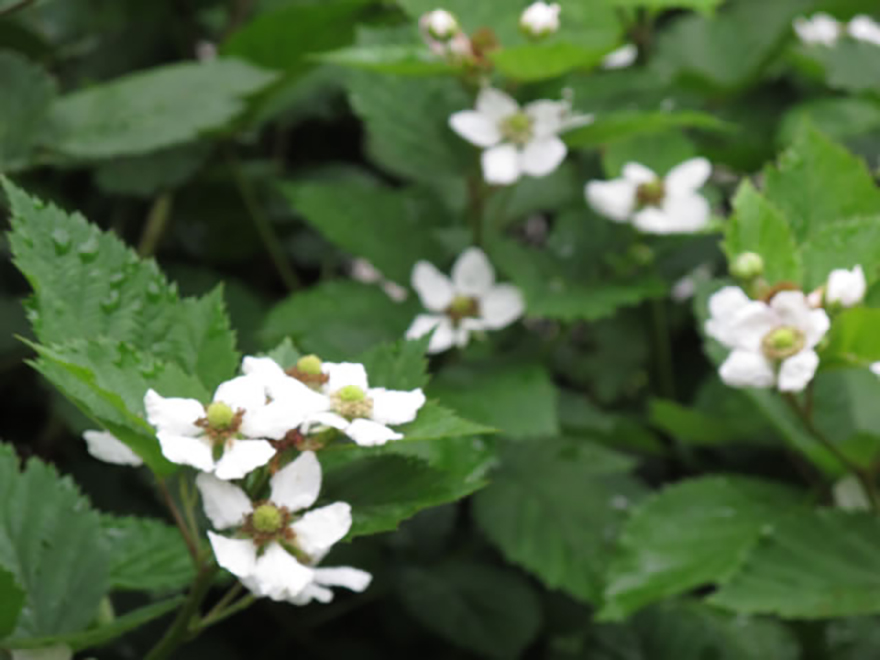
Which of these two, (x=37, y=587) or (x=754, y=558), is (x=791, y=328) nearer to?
(x=754, y=558)

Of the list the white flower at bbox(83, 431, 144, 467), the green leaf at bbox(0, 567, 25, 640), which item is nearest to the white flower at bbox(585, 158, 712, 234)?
the white flower at bbox(83, 431, 144, 467)

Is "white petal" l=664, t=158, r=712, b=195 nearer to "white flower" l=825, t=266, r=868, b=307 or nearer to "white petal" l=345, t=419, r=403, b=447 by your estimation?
"white flower" l=825, t=266, r=868, b=307

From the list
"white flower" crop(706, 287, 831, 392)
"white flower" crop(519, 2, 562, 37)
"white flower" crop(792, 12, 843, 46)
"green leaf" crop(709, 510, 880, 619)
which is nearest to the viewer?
"white flower" crop(706, 287, 831, 392)

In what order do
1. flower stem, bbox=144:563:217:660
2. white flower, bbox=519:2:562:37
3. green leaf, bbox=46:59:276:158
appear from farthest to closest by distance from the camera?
1. green leaf, bbox=46:59:276:158
2. white flower, bbox=519:2:562:37
3. flower stem, bbox=144:563:217:660

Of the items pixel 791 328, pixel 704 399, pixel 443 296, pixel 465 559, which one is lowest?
pixel 465 559

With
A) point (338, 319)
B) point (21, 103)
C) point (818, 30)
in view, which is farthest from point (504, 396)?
point (818, 30)

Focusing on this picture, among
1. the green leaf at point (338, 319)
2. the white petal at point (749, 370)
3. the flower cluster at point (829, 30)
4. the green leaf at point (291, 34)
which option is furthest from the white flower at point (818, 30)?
the white petal at point (749, 370)

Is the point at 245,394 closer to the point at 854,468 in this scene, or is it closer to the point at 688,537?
the point at 688,537

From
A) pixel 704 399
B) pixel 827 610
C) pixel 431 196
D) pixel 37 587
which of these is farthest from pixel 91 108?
→ pixel 827 610
